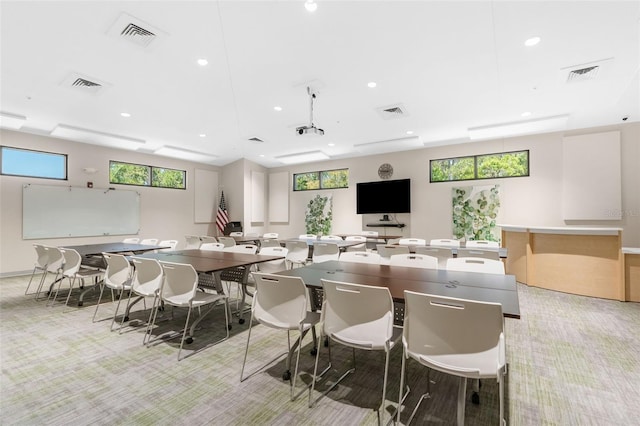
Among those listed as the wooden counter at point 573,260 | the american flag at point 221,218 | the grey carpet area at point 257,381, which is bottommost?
the grey carpet area at point 257,381

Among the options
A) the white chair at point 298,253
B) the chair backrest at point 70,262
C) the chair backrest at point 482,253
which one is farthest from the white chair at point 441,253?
the chair backrest at point 70,262

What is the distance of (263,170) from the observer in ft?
37.3

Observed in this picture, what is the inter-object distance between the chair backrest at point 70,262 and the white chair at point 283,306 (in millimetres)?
3355

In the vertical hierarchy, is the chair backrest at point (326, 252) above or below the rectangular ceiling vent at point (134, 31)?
below

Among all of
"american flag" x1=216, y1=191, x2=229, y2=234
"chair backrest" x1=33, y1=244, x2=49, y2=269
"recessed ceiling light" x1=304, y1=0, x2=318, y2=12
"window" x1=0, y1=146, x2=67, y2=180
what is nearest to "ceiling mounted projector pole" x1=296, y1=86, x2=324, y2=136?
"recessed ceiling light" x1=304, y1=0, x2=318, y2=12

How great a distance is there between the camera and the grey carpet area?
202 cm

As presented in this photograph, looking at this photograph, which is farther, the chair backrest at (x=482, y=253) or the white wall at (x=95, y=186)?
the white wall at (x=95, y=186)

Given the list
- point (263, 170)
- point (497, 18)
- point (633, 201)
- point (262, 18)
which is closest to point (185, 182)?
point (263, 170)

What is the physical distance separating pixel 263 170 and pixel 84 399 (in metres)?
9.67

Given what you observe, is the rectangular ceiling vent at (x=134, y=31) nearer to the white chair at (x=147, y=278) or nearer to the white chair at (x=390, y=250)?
the white chair at (x=147, y=278)

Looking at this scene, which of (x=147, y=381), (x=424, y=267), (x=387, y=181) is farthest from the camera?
(x=387, y=181)

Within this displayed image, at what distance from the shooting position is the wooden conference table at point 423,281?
2.03 metres

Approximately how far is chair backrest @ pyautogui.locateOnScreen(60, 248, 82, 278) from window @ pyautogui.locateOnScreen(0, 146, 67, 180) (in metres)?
4.26

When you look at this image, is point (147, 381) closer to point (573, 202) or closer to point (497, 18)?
point (497, 18)
